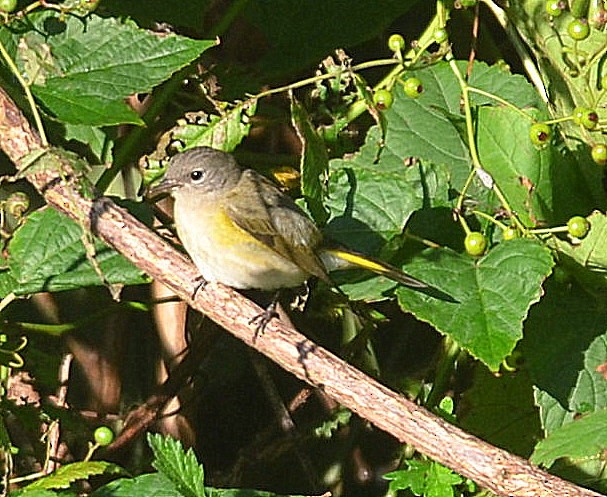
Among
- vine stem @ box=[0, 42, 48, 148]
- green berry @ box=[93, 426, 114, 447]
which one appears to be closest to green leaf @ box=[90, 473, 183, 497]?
green berry @ box=[93, 426, 114, 447]

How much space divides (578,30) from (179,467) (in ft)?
4.13

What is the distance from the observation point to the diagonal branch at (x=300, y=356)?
6.95ft

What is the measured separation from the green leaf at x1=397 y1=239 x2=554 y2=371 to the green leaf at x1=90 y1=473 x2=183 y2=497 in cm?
59

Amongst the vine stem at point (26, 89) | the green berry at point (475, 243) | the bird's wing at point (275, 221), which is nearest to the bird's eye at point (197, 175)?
the bird's wing at point (275, 221)

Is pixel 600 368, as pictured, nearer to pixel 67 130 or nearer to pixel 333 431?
pixel 333 431

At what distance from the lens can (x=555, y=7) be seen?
9.00 feet

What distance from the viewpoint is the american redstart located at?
2963mm

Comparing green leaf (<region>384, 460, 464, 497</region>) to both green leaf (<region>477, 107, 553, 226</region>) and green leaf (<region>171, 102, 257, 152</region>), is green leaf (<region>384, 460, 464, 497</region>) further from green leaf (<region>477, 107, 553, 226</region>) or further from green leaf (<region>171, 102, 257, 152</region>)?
green leaf (<region>171, 102, 257, 152</region>)

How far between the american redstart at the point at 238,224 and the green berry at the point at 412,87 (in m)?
0.37

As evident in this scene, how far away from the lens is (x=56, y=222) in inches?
108

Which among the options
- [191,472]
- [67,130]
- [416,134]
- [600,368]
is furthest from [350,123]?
[191,472]

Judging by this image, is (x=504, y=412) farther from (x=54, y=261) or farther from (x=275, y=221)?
(x=54, y=261)

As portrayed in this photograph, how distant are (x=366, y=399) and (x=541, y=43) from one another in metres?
1.14

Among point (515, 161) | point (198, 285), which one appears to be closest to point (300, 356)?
point (198, 285)
